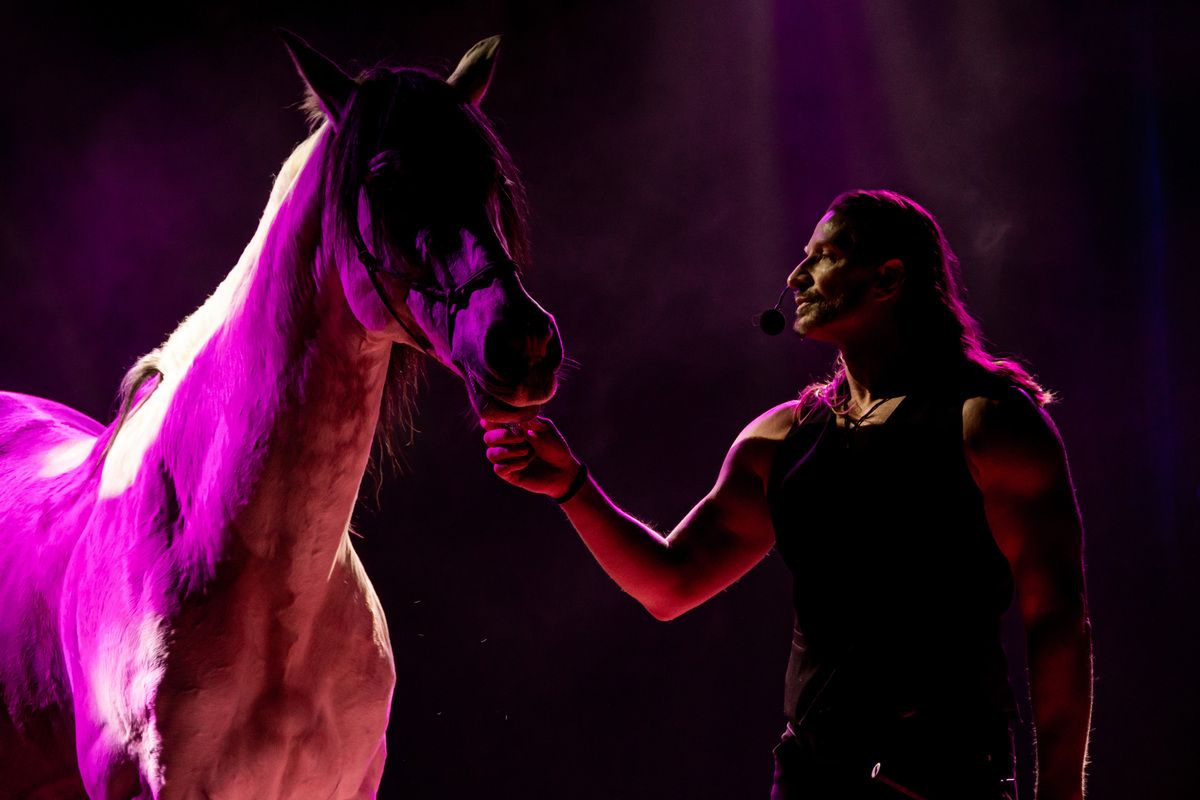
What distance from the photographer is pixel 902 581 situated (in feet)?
4.16

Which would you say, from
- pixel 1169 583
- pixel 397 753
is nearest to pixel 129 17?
pixel 397 753

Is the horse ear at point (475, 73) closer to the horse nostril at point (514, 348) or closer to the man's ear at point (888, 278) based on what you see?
the horse nostril at point (514, 348)

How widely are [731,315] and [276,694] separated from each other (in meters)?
2.07

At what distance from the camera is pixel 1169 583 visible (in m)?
2.90

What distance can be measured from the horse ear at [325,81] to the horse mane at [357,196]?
0.02m

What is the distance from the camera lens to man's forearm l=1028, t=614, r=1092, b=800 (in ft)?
3.79

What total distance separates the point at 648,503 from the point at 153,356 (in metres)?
1.76

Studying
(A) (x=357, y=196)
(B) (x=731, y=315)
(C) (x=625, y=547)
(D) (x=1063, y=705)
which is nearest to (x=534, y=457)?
(C) (x=625, y=547)

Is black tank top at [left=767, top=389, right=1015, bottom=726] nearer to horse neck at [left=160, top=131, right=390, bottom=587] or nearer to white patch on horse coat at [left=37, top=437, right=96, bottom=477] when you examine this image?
horse neck at [left=160, top=131, right=390, bottom=587]

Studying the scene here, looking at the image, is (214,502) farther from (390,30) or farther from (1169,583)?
(1169,583)

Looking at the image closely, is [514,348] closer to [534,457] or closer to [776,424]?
[534,457]

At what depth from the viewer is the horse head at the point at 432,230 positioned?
39.2 inches

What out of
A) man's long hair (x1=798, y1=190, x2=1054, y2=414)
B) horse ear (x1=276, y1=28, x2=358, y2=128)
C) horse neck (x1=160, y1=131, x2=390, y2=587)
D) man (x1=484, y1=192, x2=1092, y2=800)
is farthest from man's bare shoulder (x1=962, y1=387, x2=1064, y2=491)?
horse ear (x1=276, y1=28, x2=358, y2=128)

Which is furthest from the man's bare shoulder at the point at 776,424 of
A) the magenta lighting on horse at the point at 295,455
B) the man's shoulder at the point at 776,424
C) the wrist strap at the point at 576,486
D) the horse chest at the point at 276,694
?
the horse chest at the point at 276,694
